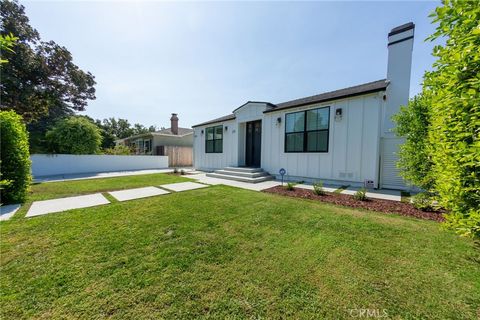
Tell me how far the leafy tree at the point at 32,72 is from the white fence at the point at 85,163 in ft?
19.6

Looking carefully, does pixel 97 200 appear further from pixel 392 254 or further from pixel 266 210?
pixel 392 254

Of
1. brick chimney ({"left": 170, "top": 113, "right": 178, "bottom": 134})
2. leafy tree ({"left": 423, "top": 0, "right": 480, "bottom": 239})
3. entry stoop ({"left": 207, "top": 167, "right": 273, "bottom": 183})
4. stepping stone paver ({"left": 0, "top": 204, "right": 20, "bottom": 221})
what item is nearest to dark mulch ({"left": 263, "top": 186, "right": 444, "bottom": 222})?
entry stoop ({"left": 207, "top": 167, "right": 273, "bottom": 183})

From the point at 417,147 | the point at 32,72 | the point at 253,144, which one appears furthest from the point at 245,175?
the point at 32,72

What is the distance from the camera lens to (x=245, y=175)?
28.3 feet

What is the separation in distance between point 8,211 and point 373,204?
8.74m

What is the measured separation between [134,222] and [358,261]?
3.80 m

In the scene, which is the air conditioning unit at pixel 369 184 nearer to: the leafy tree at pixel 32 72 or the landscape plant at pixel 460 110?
the landscape plant at pixel 460 110

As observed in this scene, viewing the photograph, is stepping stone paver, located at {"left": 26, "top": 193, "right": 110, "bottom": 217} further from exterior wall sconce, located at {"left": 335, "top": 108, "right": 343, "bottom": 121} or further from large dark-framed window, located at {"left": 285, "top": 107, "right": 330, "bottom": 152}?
exterior wall sconce, located at {"left": 335, "top": 108, "right": 343, "bottom": 121}

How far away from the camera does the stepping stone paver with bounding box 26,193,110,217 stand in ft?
13.3

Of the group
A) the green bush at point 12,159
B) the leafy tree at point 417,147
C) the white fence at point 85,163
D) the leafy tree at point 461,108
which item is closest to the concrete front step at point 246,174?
the leafy tree at point 417,147

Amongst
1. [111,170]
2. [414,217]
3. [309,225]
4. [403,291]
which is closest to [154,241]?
[309,225]

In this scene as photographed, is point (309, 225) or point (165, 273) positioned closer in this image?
point (165, 273)

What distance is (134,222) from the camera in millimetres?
3465

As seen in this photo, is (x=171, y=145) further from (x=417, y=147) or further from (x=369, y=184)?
(x=417, y=147)
